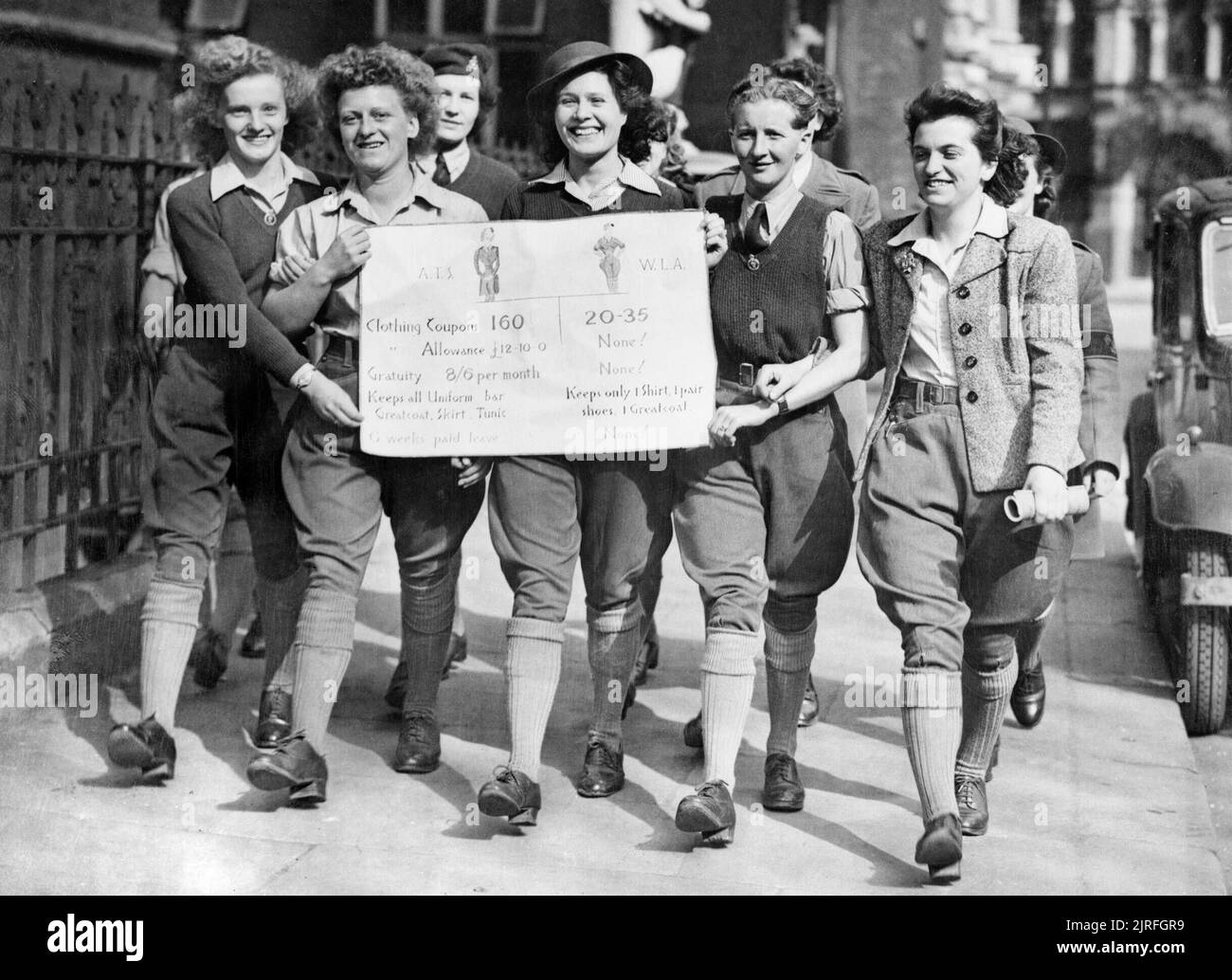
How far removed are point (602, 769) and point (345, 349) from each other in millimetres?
1463

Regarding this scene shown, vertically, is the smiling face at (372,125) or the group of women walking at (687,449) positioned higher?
the smiling face at (372,125)

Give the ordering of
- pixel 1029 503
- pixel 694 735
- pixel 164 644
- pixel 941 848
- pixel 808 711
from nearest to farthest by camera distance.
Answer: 1. pixel 941 848
2. pixel 1029 503
3. pixel 164 644
4. pixel 694 735
5. pixel 808 711

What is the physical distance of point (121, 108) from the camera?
6.28m

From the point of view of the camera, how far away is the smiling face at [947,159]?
445 cm

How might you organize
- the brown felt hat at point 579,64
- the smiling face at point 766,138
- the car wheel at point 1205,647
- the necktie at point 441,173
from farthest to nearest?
1. the car wheel at point 1205,647
2. the necktie at point 441,173
3. the brown felt hat at point 579,64
4. the smiling face at point 766,138

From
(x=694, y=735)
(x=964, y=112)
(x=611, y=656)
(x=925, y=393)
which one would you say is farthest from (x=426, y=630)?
(x=964, y=112)

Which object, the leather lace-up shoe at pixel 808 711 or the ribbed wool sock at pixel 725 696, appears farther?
the leather lace-up shoe at pixel 808 711

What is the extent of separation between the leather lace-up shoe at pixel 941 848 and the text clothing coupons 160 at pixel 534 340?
121 centimetres

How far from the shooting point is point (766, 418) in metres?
4.66

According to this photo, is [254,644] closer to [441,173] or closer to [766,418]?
[441,173]

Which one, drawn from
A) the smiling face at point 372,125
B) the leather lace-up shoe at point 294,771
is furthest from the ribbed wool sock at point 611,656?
the smiling face at point 372,125

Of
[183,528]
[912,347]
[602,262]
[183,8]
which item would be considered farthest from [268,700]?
[183,8]

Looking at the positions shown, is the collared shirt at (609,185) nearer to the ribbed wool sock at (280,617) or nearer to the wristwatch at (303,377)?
the wristwatch at (303,377)

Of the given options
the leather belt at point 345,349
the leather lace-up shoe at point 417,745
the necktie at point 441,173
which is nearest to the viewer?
the leather belt at point 345,349
